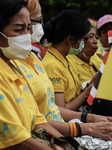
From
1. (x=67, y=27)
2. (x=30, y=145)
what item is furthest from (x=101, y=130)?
(x=67, y=27)

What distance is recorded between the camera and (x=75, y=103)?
3031 millimetres

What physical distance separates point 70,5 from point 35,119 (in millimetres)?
9586

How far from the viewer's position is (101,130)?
7.41 feet

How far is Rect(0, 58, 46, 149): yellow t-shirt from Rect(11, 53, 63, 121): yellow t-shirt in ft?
0.79

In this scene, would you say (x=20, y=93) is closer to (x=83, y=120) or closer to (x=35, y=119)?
(x=35, y=119)

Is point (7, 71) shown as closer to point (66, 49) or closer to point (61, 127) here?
point (61, 127)

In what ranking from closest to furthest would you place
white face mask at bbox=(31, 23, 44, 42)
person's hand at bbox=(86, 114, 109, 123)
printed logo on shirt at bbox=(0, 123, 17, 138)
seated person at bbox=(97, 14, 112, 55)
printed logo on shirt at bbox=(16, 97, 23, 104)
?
printed logo on shirt at bbox=(0, 123, 17, 138), printed logo on shirt at bbox=(16, 97, 23, 104), person's hand at bbox=(86, 114, 109, 123), white face mask at bbox=(31, 23, 44, 42), seated person at bbox=(97, 14, 112, 55)

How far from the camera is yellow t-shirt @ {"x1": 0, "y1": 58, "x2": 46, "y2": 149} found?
1497 mm

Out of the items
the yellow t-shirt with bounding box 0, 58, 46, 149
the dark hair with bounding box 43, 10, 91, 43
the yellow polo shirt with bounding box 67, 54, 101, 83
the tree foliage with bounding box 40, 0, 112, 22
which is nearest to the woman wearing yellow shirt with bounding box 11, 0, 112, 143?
the yellow t-shirt with bounding box 0, 58, 46, 149

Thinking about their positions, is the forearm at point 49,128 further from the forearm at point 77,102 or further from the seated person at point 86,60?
the seated person at point 86,60

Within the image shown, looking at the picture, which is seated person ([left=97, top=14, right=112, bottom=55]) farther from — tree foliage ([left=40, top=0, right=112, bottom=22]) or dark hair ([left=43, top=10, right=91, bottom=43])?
tree foliage ([left=40, top=0, right=112, bottom=22])

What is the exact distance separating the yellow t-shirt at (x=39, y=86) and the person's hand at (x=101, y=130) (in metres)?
0.32

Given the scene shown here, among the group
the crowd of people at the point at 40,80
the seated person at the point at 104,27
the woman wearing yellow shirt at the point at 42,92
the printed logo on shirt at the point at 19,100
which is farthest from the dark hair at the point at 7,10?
the seated person at the point at 104,27

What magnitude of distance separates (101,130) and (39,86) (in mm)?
694
